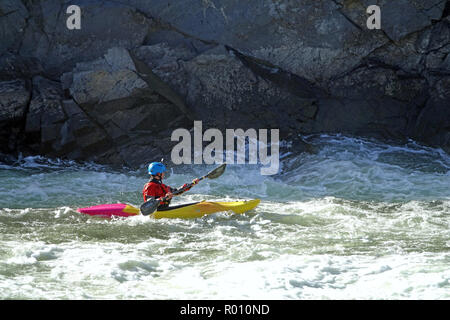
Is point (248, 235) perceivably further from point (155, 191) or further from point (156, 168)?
point (156, 168)

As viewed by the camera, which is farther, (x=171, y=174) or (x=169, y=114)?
(x=169, y=114)

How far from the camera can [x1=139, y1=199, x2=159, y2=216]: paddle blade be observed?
7.55 metres

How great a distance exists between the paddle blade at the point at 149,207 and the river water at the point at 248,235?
0.53ft

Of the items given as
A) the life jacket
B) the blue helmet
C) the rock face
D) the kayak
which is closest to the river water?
the kayak

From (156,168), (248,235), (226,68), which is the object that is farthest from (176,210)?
(226,68)

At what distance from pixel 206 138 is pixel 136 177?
1.99 meters

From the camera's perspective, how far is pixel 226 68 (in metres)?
12.5

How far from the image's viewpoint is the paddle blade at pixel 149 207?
755cm

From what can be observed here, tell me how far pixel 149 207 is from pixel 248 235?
146cm

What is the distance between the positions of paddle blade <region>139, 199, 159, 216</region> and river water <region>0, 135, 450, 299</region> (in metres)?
0.16

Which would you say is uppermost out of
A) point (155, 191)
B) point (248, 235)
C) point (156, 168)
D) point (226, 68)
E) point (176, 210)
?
point (226, 68)
